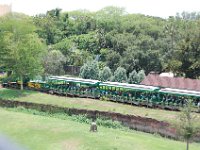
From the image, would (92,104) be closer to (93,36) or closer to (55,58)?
(55,58)

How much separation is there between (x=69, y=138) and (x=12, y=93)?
20802 mm

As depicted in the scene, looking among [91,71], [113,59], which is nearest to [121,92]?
[91,71]

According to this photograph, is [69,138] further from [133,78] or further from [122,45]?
[122,45]

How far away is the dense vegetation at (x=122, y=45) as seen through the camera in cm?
5447

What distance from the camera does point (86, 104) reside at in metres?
44.2

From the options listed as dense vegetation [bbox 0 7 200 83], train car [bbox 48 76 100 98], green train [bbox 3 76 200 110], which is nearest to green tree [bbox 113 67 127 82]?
dense vegetation [bbox 0 7 200 83]

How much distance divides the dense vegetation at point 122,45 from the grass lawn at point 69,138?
683 inches

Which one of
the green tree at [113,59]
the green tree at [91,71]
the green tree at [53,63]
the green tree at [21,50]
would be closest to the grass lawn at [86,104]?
the green tree at [21,50]

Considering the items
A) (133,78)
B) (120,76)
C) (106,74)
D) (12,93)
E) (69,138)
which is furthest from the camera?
(106,74)

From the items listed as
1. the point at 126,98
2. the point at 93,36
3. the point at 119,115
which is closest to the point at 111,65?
the point at 93,36

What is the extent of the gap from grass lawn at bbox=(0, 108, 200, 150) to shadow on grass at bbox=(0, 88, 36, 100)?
38.7ft

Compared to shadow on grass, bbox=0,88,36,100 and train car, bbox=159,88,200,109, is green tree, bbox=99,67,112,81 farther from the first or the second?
train car, bbox=159,88,200,109

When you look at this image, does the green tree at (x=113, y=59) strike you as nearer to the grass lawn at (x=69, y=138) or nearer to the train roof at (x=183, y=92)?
the train roof at (x=183, y=92)

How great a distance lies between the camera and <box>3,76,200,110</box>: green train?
4247 cm
